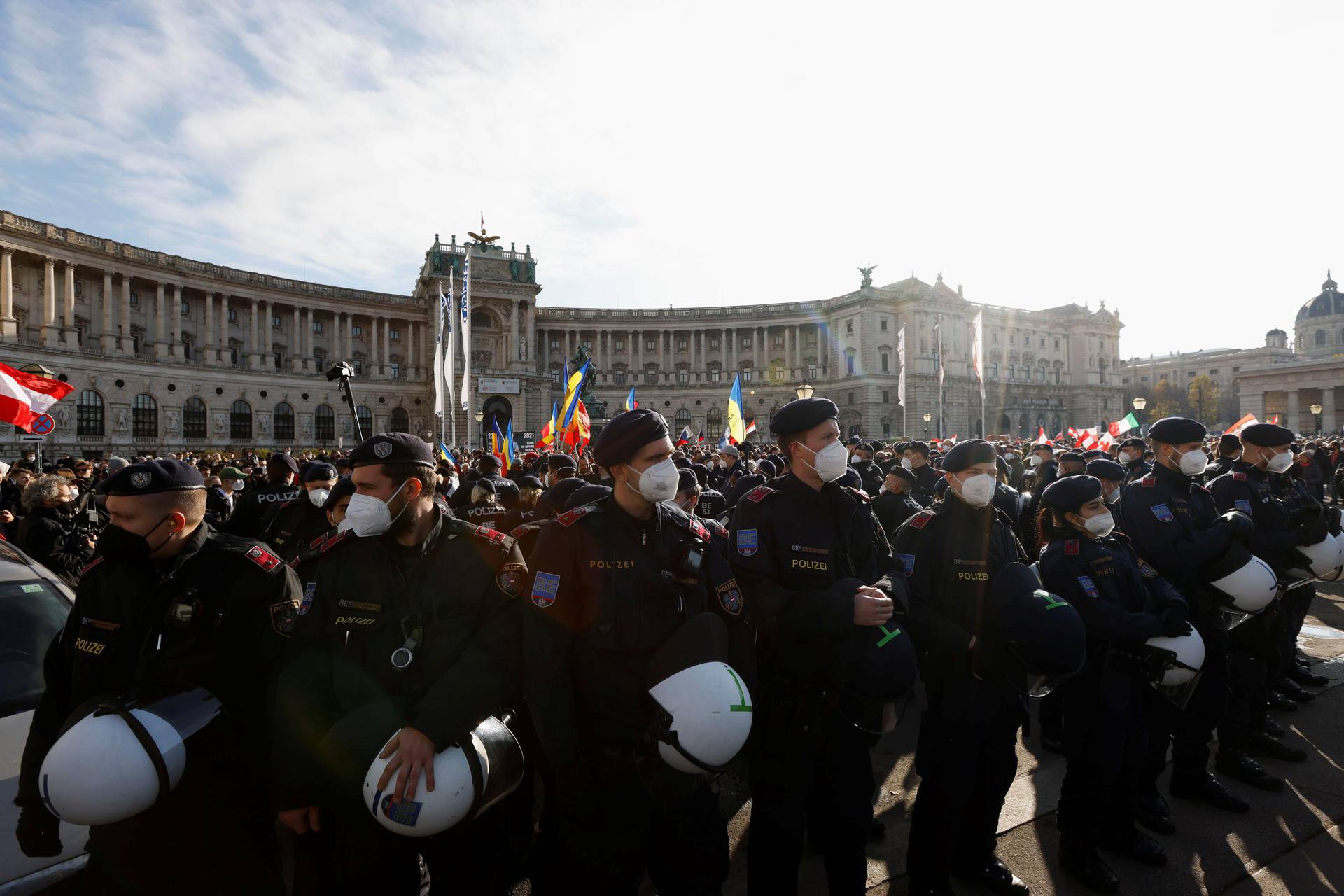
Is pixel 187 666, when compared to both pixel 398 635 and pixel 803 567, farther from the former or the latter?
pixel 803 567

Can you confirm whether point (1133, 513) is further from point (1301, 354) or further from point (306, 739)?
point (1301, 354)

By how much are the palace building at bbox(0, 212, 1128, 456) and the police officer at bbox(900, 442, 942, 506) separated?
29.6 m

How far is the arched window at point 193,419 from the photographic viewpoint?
165 ft

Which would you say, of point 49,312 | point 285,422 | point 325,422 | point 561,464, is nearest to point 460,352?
point 325,422

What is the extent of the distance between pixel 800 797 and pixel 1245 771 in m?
3.89

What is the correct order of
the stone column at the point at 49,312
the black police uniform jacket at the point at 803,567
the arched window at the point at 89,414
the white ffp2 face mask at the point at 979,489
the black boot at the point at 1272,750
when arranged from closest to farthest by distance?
the black police uniform jacket at the point at 803,567 → the white ffp2 face mask at the point at 979,489 → the black boot at the point at 1272,750 → the stone column at the point at 49,312 → the arched window at the point at 89,414

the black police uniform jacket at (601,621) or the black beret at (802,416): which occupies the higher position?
the black beret at (802,416)

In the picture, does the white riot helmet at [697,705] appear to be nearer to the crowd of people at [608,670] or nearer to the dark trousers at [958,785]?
the crowd of people at [608,670]

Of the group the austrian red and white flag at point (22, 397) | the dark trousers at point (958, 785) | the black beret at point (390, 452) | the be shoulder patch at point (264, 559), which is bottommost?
the dark trousers at point (958, 785)

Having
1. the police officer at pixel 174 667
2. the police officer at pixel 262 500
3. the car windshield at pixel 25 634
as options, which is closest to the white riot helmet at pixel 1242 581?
the police officer at pixel 174 667

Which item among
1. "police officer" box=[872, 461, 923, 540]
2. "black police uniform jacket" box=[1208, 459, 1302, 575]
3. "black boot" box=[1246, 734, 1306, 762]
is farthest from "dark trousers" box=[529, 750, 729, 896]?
"police officer" box=[872, 461, 923, 540]

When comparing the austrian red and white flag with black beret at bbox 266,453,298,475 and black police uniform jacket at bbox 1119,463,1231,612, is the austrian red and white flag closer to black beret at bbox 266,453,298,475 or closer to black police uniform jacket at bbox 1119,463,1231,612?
black beret at bbox 266,453,298,475

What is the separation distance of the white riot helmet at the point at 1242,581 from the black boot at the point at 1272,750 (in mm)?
1493

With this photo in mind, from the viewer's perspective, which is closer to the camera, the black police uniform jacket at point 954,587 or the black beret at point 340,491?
the black police uniform jacket at point 954,587
